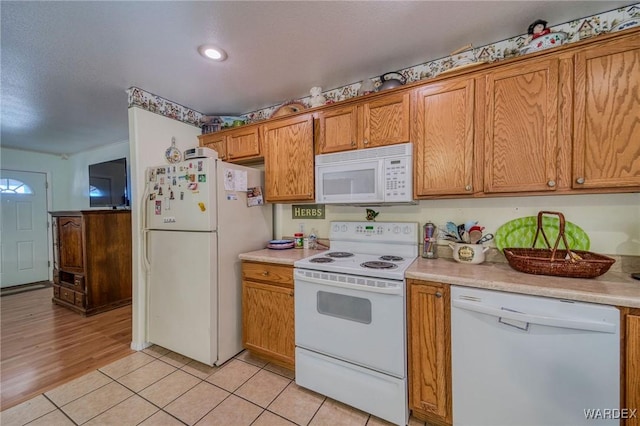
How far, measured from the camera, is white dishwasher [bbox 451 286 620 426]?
1031 mm

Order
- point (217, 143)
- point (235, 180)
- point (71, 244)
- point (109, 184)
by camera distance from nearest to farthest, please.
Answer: point (235, 180) → point (217, 143) → point (71, 244) → point (109, 184)

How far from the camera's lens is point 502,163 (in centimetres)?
146

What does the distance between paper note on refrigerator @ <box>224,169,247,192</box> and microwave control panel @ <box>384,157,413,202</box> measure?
124 cm

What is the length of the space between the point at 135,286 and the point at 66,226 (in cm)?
213

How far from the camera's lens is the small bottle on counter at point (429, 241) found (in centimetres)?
179

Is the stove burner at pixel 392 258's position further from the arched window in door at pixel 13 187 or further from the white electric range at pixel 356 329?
the arched window in door at pixel 13 187

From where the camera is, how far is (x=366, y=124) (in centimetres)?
185

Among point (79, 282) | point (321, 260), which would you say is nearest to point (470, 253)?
point (321, 260)

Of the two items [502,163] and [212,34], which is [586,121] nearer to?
[502,163]

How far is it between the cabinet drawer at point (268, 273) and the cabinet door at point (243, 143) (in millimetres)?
1076

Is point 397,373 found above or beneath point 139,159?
beneath

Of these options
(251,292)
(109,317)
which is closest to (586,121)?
(251,292)

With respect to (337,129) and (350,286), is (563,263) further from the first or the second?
(337,129)

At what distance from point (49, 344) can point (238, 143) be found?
269 centimetres
